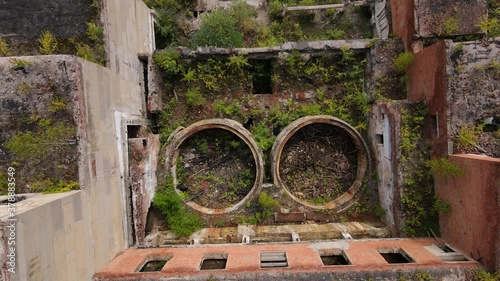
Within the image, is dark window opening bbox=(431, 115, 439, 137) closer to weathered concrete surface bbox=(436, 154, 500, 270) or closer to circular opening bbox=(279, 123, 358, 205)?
weathered concrete surface bbox=(436, 154, 500, 270)

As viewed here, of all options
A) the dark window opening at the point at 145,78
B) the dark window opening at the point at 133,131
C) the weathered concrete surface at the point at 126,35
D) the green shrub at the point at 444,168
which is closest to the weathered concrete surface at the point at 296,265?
the green shrub at the point at 444,168

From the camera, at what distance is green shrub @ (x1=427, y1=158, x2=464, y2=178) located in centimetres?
723

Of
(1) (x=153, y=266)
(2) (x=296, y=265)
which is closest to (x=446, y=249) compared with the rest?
(2) (x=296, y=265)

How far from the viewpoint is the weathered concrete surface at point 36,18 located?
783 cm

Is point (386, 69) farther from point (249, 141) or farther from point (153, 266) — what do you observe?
point (153, 266)

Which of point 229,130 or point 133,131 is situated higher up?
point 133,131

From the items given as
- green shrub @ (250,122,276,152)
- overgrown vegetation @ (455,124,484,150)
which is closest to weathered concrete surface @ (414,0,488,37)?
overgrown vegetation @ (455,124,484,150)

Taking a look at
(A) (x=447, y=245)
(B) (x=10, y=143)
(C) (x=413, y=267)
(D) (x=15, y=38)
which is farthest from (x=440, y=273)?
(D) (x=15, y=38)

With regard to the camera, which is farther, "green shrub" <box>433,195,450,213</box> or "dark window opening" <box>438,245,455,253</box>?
"green shrub" <box>433,195,450,213</box>

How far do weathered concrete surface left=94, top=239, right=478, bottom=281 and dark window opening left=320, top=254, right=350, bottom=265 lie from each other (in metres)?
0.18

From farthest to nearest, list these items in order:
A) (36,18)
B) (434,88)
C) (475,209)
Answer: (434,88) < (36,18) < (475,209)

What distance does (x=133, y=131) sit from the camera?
30.0ft

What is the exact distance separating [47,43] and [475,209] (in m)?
9.56

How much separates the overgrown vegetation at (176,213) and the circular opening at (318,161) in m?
2.92
